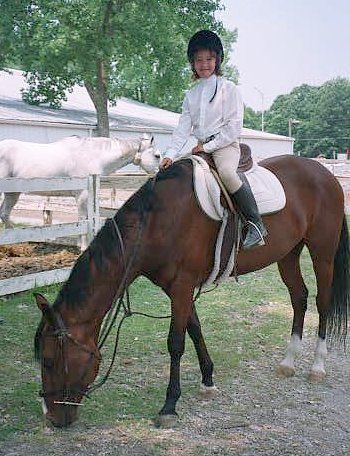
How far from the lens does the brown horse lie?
10.4 feet

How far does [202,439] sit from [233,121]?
80.6 inches

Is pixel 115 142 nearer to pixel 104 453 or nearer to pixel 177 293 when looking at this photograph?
pixel 177 293

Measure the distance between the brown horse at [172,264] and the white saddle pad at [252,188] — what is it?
0.19ft

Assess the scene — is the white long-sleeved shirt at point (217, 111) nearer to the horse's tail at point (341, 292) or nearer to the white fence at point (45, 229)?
the horse's tail at point (341, 292)

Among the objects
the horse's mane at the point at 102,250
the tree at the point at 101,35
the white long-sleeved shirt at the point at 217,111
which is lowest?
the horse's mane at the point at 102,250

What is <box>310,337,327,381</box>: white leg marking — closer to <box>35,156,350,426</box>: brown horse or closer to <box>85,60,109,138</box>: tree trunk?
<box>35,156,350,426</box>: brown horse

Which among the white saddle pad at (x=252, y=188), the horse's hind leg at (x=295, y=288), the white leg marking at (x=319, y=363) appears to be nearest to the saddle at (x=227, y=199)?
the white saddle pad at (x=252, y=188)

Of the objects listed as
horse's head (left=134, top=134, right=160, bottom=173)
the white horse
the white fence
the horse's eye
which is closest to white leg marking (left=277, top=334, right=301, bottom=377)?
the horse's eye

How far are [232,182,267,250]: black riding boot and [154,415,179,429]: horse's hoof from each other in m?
1.25

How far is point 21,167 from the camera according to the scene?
30.3 ft

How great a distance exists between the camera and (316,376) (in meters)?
4.32

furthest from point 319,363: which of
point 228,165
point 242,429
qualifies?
point 228,165

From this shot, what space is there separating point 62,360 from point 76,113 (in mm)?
23385

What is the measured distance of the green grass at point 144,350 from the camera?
3.63 meters
